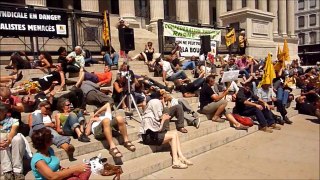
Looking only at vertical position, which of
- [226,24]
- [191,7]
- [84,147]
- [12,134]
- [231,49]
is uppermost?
[191,7]

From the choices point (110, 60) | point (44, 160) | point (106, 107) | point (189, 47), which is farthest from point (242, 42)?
point (44, 160)

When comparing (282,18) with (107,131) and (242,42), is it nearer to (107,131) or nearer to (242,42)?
(242,42)

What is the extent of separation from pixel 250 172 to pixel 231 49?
46.8ft

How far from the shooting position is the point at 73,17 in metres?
12.3

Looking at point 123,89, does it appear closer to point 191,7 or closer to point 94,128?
point 94,128

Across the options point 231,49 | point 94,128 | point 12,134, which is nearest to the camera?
point 12,134

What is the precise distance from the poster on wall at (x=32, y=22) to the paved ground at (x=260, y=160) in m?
7.31

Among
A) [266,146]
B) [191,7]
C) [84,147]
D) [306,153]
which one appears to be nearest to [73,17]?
[84,147]

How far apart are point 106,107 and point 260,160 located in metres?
3.41

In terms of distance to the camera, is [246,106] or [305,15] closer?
[246,106]

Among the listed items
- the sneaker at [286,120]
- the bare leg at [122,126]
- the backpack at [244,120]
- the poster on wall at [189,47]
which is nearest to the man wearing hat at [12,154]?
the bare leg at [122,126]

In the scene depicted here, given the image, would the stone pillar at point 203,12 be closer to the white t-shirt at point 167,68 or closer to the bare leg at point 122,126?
the white t-shirt at point 167,68

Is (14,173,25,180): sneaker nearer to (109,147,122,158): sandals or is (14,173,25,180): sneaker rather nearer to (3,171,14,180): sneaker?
(3,171,14,180): sneaker

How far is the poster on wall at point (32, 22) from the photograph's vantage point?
988 cm
